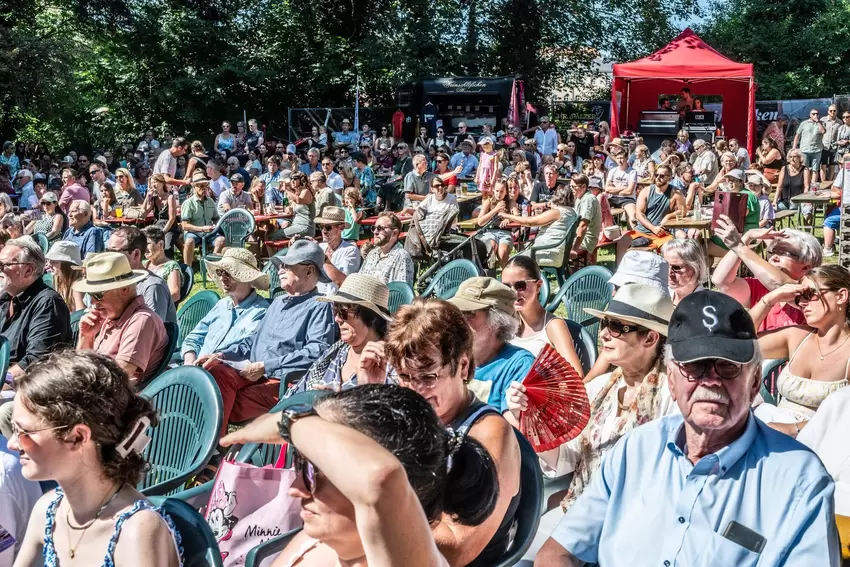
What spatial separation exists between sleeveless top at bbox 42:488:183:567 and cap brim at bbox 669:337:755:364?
1.32m

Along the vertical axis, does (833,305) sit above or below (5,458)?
above

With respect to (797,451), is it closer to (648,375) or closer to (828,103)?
(648,375)

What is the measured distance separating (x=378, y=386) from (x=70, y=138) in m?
27.5

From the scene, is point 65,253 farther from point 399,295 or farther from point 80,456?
point 80,456

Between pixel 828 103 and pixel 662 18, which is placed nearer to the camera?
pixel 828 103

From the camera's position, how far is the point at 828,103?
923 inches

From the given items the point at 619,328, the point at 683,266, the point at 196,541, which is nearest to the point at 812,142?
the point at 683,266

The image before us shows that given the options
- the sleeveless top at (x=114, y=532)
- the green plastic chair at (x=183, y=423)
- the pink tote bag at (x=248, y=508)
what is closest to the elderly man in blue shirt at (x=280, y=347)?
the green plastic chair at (x=183, y=423)

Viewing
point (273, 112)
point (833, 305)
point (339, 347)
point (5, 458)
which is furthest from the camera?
point (273, 112)

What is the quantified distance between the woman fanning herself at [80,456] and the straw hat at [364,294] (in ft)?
6.52

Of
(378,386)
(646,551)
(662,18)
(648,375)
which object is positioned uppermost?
(662,18)

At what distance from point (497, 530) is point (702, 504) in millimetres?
530

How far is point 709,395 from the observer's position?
7.74 ft

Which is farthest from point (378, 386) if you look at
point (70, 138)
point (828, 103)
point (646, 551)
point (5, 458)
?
point (70, 138)
